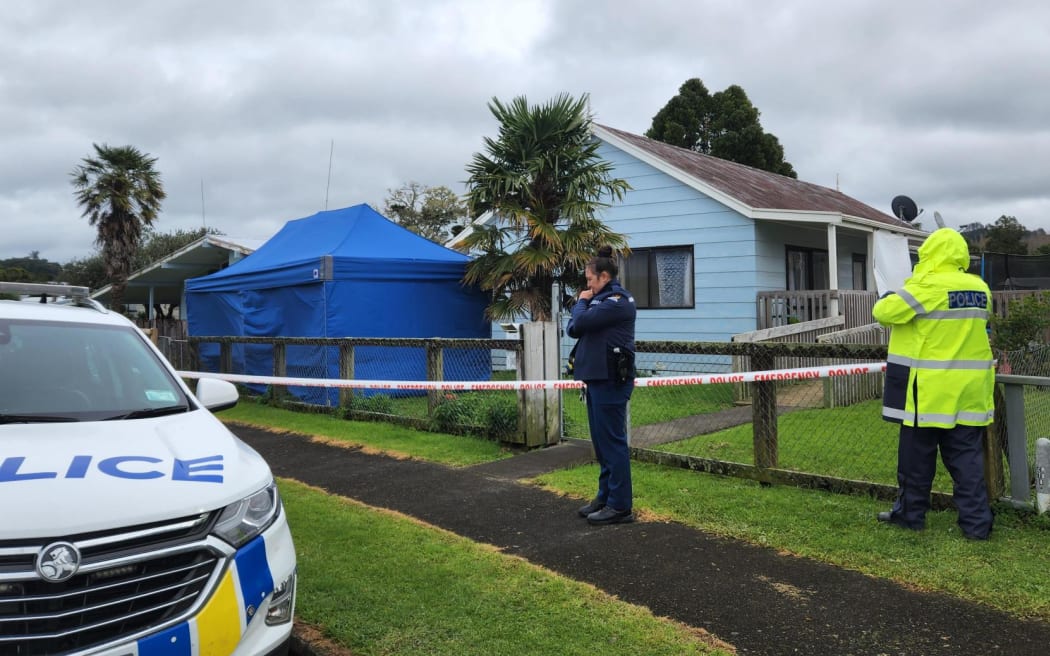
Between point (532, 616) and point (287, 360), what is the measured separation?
9.26 m

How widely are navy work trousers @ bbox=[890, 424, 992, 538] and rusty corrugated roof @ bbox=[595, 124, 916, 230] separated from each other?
8.57 meters

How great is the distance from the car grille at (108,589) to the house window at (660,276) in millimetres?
12012

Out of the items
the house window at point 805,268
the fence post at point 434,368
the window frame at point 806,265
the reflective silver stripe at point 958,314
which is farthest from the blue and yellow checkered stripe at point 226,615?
the house window at point 805,268

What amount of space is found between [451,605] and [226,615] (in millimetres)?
1528

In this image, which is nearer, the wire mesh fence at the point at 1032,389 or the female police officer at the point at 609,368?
the wire mesh fence at the point at 1032,389

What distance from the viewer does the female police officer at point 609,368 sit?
5453 mm

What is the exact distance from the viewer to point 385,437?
9180mm

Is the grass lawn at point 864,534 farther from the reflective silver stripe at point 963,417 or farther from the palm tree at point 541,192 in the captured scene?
the palm tree at point 541,192

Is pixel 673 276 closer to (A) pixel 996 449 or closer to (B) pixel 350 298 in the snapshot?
(B) pixel 350 298

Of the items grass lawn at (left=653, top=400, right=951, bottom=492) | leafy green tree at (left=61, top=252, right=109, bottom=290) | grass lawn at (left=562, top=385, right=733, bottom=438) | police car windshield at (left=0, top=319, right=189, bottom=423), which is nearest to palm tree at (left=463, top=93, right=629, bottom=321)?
grass lawn at (left=562, top=385, right=733, bottom=438)

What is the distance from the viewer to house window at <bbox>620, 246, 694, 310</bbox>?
14.1 meters

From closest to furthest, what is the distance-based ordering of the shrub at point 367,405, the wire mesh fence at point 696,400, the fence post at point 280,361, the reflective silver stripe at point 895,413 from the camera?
the reflective silver stripe at point 895,413 < the wire mesh fence at point 696,400 < the shrub at point 367,405 < the fence post at point 280,361

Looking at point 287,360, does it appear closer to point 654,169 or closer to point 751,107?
point 654,169

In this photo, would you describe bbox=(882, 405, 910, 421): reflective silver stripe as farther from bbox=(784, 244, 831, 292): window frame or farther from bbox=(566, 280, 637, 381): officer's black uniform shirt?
bbox=(784, 244, 831, 292): window frame
